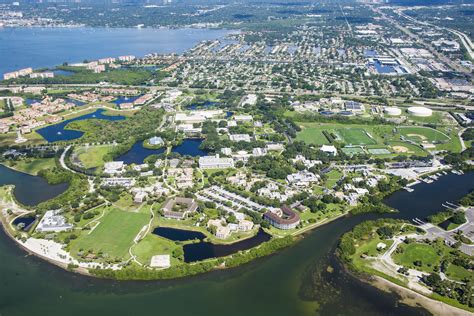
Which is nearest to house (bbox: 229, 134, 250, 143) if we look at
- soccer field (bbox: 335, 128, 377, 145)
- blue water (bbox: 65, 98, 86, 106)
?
soccer field (bbox: 335, 128, 377, 145)

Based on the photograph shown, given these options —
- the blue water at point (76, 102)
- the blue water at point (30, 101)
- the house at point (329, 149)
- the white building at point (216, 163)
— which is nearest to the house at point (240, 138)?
the white building at point (216, 163)

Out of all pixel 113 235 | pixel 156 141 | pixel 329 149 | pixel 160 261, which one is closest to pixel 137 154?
pixel 156 141

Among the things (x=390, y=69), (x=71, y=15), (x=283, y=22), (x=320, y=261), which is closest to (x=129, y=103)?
(x=320, y=261)

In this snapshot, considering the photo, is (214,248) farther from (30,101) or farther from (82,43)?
(82,43)

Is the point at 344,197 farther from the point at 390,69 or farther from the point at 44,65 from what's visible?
the point at 44,65

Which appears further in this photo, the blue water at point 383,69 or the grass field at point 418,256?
the blue water at point 383,69

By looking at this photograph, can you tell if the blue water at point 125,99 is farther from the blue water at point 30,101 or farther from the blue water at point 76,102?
the blue water at point 30,101
